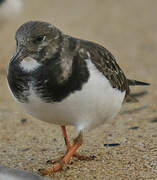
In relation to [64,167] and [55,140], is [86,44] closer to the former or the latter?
[64,167]

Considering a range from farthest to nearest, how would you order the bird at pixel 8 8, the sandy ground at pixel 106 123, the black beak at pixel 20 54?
1. the bird at pixel 8 8
2. the sandy ground at pixel 106 123
3. the black beak at pixel 20 54

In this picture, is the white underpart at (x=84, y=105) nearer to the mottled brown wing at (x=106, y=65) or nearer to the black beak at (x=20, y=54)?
the mottled brown wing at (x=106, y=65)

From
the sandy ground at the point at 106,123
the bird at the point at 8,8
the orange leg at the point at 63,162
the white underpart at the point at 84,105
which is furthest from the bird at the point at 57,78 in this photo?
the bird at the point at 8,8

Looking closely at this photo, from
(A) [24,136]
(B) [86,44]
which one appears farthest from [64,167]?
(A) [24,136]

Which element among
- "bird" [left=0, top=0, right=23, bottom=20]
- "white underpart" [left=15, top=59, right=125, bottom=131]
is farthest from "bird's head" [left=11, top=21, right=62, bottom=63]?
"bird" [left=0, top=0, right=23, bottom=20]

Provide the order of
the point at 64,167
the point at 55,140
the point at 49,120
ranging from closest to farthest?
the point at 49,120, the point at 64,167, the point at 55,140

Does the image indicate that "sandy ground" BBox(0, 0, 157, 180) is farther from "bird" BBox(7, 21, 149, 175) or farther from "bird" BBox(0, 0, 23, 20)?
"bird" BBox(7, 21, 149, 175)
